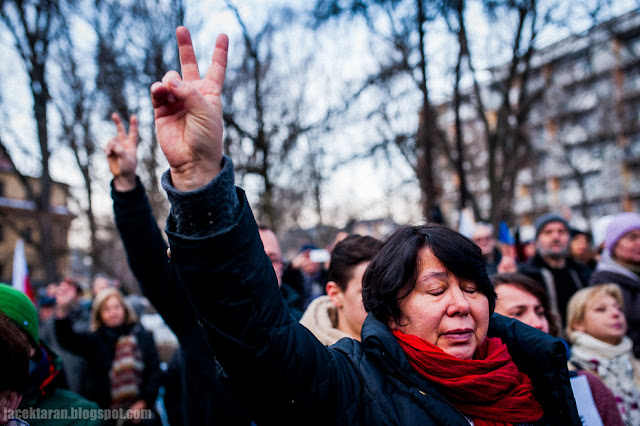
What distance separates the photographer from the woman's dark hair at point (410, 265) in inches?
58.4

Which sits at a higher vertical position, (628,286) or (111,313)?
(111,313)

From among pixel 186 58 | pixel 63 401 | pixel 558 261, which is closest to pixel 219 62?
pixel 186 58

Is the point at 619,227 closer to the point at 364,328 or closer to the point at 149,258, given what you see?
the point at 364,328

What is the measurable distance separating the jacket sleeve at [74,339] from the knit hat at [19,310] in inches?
63.3

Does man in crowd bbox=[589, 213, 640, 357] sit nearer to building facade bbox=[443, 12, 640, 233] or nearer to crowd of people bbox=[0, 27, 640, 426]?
crowd of people bbox=[0, 27, 640, 426]

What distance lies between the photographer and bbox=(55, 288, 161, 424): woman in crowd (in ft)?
11.8

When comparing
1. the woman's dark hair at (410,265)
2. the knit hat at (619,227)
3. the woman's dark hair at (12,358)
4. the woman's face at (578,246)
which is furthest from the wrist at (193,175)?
the woman's face at (578,246)

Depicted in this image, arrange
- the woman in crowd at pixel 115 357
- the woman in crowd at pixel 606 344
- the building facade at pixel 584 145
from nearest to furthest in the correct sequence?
the woman in crowd at pixel 606 344
the woman in crowd at pixel 115 357
the building facade at pixel 584 145

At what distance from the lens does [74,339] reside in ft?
11.4

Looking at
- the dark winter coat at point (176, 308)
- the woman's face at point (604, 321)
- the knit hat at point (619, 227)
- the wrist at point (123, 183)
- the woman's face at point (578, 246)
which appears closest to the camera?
the dark winter coat at point (176, 308)

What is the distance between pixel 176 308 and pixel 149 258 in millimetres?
303

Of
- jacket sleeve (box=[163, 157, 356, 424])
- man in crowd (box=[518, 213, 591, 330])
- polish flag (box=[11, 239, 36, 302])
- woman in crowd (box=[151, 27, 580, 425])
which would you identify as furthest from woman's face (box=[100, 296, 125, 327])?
man in crowd (box=[518, 213, 591, 330])

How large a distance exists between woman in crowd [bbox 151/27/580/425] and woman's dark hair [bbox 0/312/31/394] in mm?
895

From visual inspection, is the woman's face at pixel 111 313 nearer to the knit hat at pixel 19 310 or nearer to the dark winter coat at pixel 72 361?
the dark winter coat at pixel 72 361
